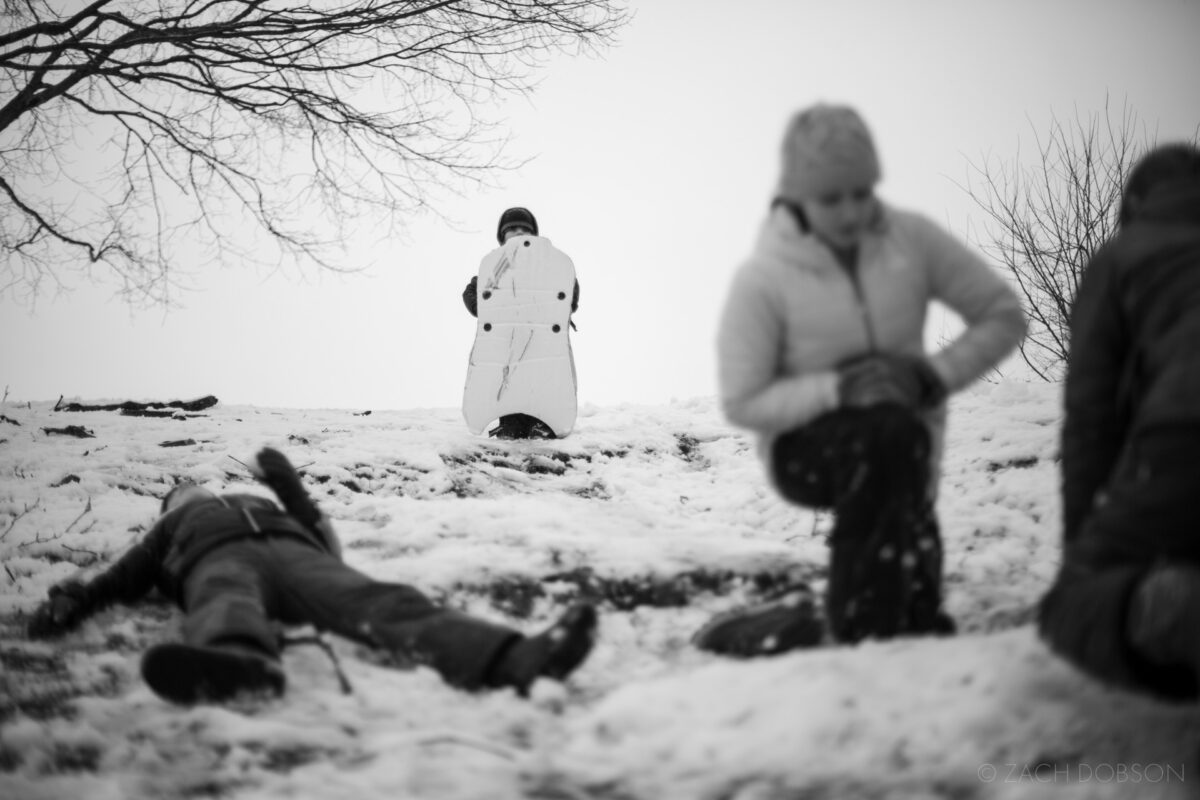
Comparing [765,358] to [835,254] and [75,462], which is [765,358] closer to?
[835,254]

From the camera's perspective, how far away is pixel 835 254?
2.15 metres

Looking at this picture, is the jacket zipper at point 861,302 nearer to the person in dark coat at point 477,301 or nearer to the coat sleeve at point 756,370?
the coat sleeve at point 756,370

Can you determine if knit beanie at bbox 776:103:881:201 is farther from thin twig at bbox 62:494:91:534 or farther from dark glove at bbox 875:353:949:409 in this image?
thin twig at bbox 62:494:91:534

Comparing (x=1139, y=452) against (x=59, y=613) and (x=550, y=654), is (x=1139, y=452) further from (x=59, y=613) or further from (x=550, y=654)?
(x=59, y=613)

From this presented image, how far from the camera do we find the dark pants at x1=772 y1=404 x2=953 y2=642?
76.9 inches

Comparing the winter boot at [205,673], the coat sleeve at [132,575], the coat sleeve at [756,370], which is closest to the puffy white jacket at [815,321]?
the coat sleeve at [756,370]

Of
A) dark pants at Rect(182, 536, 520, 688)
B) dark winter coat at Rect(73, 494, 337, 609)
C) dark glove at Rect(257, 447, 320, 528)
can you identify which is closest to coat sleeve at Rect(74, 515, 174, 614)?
dark winter coat at Rect(73, 494, 337, 609)

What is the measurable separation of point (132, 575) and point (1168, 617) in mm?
3050

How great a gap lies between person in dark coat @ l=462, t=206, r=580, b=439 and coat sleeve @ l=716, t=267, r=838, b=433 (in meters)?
4.65

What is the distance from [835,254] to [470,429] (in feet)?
16.3

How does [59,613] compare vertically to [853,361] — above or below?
below

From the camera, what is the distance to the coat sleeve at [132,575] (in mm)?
2770

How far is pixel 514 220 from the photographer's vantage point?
277 inches

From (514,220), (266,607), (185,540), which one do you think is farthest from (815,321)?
(514,220)
